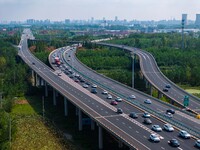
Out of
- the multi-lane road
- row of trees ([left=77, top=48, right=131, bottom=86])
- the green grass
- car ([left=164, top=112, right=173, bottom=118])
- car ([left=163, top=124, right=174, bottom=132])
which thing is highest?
car ([left=163, top=124, right=174, bottom=132])

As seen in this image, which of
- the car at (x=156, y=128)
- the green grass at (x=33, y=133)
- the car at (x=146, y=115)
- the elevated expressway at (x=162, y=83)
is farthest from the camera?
the elevated expressway at (x=162, y=83)

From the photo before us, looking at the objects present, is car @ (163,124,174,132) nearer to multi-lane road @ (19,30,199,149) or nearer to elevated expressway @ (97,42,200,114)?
multi-lane road @ (19,30,199,149)

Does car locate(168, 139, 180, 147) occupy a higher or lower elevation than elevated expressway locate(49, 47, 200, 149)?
higher

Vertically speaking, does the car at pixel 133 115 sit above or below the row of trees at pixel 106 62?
above

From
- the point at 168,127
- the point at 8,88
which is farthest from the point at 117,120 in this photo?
the point at 8,88

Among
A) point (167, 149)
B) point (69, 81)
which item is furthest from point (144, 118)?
point (69, 81)

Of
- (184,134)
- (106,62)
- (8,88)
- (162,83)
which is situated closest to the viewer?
(184,134)

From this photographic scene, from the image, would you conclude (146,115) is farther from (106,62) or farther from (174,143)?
(106,62)

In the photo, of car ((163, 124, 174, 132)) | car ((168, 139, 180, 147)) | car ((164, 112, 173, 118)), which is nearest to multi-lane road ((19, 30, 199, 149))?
car ((168, 139, 180, 147))

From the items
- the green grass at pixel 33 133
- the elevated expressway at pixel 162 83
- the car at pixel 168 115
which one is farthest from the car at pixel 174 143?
the elevated expressway at pixel 162 83

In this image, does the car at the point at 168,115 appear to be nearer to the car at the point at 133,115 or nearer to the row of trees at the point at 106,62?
the car at the point at 133,115

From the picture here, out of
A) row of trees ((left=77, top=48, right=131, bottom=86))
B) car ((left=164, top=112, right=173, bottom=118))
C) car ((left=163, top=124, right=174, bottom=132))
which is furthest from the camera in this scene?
row of trees ((left=77, top=48, right=131, bottom=86))
